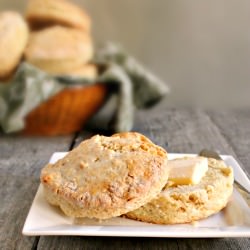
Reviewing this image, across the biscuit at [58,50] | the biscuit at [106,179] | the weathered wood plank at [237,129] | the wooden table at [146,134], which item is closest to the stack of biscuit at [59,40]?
the biscuit at [58,50]

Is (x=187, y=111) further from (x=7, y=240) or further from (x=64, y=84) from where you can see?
(x=7, y=240)

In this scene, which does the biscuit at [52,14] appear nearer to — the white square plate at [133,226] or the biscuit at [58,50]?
the biscuit at [58,50]

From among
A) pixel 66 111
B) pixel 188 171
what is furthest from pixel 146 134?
pixel 188 171

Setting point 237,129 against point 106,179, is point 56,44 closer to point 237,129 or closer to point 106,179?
point 237,129

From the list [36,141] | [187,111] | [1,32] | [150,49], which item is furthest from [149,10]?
[36,141]

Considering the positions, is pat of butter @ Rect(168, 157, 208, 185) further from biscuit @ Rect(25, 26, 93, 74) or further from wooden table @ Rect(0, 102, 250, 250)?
biscuit @ Rect(25, 26, 93, 74)

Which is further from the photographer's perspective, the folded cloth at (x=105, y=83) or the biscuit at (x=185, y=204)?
the folded cloth at (x=105, y=83)

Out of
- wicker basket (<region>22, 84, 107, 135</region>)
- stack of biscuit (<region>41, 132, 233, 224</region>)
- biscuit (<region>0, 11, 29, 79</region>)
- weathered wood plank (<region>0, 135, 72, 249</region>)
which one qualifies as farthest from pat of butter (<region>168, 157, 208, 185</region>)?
biscuit (<region>0, 11, 29, 79</region>)
